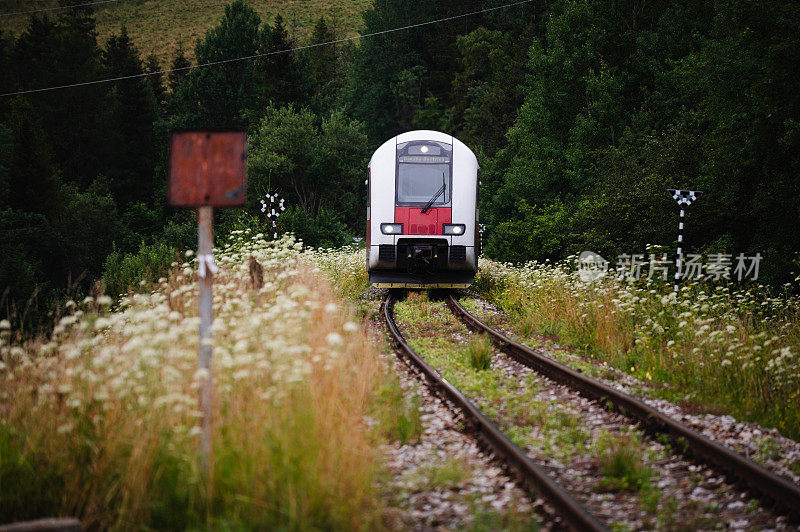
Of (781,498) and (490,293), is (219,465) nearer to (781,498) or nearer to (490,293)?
(781,498)

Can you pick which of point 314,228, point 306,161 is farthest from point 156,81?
point 314,228

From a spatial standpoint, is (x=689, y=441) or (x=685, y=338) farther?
(x=685, y=338)

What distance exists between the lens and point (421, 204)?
14.4 metres

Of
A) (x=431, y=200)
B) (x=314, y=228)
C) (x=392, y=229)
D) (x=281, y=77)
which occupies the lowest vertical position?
(x=314, y=228)

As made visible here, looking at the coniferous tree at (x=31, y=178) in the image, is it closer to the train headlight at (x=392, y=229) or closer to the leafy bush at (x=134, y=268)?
the leafy bush at (x=134, y=268)

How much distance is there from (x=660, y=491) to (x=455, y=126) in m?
46.7

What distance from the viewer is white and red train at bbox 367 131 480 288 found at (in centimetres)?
1436

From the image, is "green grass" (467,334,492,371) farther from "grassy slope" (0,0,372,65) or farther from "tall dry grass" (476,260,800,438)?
"grassy slope" (0,0,372,65)

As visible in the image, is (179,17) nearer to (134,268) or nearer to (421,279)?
(134,268)

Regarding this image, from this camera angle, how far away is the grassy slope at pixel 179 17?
109062 mm

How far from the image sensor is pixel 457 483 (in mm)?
4621

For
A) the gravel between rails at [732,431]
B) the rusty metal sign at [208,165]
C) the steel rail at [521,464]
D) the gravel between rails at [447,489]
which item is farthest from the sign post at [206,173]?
the gravel between rails at [732,431]

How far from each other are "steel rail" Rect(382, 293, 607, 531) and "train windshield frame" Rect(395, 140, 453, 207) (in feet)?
23.5

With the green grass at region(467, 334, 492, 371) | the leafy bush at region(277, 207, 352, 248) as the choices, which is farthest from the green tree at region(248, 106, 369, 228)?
the green grass at region(467, 334, 492, 371)
